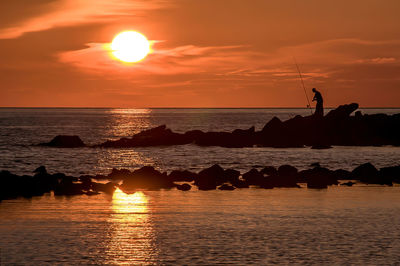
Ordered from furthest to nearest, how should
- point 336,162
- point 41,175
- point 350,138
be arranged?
1. point 350,138
2. point 336,162
3. point 41,175

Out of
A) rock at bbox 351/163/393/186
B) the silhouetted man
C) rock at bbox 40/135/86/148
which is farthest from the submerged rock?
rock at bbox 40/135/86/148

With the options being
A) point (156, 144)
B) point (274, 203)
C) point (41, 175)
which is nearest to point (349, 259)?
point (274, 203)

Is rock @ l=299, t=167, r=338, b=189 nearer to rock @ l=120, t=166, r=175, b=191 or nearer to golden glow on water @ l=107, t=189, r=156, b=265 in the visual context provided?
rock @ l=120, t=166, r=175, b=191

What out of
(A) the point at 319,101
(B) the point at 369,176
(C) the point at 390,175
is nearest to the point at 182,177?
(B) the point at 369,176

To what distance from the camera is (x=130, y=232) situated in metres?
20.0

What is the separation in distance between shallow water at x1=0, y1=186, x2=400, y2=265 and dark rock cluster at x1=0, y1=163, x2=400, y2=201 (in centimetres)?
173

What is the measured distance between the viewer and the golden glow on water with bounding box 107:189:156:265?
1677cm

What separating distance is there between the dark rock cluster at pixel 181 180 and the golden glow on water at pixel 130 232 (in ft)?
10.6

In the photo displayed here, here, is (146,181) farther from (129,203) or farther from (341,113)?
(341,113)

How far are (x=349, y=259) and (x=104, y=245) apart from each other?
6813 millimetres

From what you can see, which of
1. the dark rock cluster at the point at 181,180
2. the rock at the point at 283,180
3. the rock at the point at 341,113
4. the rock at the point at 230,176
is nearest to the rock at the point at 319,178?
the dark rock cluster at the point at 181,180

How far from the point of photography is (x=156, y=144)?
71.4m

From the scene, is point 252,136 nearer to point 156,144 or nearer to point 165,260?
point 156,144

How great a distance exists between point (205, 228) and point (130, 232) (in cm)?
246
